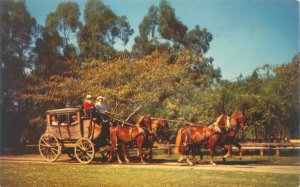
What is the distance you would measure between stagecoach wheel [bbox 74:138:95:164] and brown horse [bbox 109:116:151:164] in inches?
29.8

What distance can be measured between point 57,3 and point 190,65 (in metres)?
11.1

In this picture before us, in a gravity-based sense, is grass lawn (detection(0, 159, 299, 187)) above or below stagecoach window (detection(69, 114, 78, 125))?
below

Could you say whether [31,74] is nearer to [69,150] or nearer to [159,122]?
[69,150]

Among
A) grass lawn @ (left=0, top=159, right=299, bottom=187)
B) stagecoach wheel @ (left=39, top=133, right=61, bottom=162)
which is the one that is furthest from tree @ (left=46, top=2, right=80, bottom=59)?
grass lawn @ (left=0, top=159, right=299, bottom=187)

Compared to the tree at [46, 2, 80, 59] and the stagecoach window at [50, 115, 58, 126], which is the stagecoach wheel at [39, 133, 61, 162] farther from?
the tree at [46, 2, 80, 59]

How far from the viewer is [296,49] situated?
10148 mm

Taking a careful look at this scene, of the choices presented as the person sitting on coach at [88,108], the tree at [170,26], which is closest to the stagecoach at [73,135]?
the person sitting on coach at [88,108]

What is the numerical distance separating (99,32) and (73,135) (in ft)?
15.5

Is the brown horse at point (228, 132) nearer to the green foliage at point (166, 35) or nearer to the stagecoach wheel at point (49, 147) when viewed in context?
the green foliage at point (166, 35)

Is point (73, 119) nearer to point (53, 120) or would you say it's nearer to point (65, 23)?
point (53, 120)

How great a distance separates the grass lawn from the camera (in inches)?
365

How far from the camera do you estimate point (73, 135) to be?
1430cm

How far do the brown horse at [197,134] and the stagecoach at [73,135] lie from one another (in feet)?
8.63

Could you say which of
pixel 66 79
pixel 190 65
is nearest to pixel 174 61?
pixel 190 65
